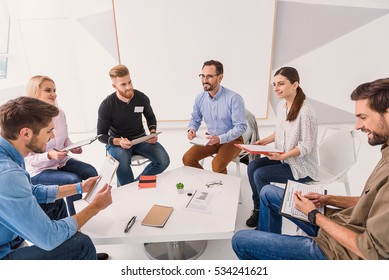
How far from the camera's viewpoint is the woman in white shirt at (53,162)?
226 centimetres

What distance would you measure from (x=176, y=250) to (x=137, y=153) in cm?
118

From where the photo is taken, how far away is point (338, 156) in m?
2.23

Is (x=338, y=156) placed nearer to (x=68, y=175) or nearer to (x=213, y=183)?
(x=213, y=183)

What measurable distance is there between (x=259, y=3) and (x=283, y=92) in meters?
2.32

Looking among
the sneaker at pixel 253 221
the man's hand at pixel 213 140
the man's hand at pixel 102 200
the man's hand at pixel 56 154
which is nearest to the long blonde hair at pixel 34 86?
the man's hand at pixel 56 154

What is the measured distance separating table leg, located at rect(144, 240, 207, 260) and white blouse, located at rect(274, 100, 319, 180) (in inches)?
38.5

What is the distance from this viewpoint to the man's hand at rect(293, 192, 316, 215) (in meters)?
1.53

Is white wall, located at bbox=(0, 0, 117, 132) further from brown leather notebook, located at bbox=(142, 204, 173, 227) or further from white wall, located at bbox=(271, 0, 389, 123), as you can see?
brown leather notebook, located at bbox=(142, 204, 173, 227)

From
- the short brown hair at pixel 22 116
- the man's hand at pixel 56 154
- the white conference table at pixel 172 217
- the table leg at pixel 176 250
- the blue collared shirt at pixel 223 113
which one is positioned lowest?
the table leg at pixel 176 250

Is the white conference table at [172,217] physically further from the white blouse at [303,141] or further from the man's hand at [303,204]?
the white blouse at [303,141]

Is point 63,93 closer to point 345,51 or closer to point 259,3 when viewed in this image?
point 259,3
